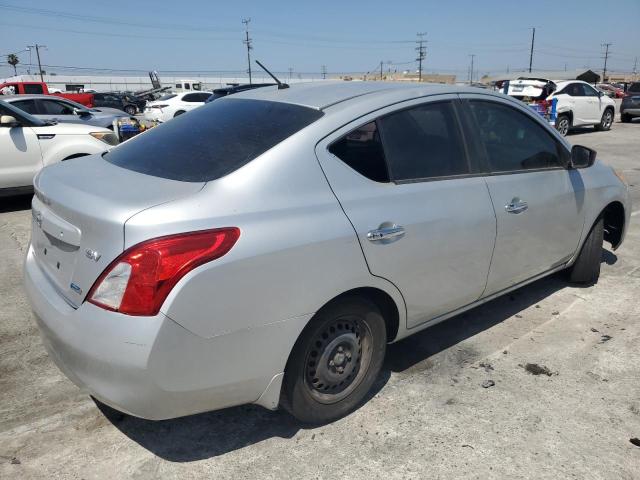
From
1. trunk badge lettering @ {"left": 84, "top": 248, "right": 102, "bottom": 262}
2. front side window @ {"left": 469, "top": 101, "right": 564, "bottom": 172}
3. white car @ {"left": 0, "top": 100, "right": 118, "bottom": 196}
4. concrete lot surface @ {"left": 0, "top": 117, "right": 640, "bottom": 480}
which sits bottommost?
concrete lot surface @ {"left": 0, "top": 117, "right": 640, "bottom": 480}

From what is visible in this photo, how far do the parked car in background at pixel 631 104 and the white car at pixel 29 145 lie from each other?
20648 mm

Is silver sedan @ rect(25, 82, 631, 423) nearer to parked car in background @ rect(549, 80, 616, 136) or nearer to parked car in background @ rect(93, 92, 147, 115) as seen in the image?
parked car in background @ rect(549, 80, 616, 136)

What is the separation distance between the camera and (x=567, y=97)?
16.2m

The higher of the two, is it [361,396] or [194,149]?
[194,149]

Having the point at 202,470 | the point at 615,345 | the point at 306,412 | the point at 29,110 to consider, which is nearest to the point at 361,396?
the point at 306,412

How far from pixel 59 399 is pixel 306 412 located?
143cm

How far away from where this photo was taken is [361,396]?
2816 mm

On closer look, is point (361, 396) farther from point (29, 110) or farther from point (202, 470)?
→ point (29, 110)

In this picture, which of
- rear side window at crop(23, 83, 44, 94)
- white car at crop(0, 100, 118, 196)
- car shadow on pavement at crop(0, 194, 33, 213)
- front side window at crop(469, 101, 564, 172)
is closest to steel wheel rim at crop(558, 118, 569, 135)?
white car at crop(0, 100, 118, 196)

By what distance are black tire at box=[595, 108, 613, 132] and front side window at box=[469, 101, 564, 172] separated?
54.3ft

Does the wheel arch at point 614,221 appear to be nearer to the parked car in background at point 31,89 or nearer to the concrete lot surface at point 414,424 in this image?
the concrete lot surface at point 414,424

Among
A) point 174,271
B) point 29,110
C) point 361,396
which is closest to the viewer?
point 174,271

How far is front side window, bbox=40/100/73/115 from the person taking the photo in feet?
35.2

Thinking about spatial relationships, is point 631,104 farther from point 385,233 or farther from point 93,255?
point 93,255
